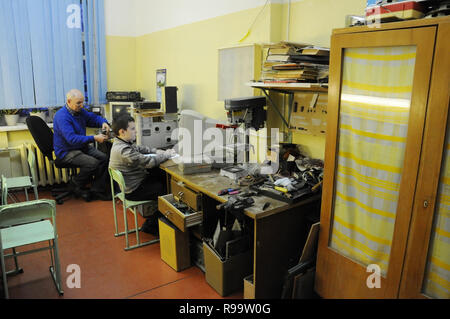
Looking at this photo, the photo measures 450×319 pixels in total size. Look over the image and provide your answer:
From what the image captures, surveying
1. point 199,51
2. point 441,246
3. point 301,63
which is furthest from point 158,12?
point 441,246

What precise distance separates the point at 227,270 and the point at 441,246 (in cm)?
132

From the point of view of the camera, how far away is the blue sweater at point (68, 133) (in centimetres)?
396

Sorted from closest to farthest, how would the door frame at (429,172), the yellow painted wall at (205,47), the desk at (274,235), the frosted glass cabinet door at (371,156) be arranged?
the door frame at (429,172)
the frosted glass cabinet door at (371,156)
the desk at (274,235)
the yellow painted wall at (205,47)

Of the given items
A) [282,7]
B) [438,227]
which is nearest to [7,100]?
[282,7]

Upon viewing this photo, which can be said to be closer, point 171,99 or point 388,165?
point 388,165

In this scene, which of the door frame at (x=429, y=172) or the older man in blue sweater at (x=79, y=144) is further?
the older man in blue sweater at (x=79, y=144)

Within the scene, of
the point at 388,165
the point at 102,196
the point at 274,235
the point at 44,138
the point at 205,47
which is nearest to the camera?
the point at 388,165

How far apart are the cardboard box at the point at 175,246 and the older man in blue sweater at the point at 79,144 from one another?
5.66 feet

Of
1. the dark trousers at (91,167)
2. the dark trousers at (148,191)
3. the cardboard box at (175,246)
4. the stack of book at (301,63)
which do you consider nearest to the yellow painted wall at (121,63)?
the dark trousers at (91,167)

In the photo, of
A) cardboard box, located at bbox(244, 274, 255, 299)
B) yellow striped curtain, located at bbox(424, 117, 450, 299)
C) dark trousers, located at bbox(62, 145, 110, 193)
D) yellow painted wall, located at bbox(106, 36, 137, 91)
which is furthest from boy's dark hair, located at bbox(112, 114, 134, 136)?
yellow striped curtain, located at bbox(424, 117, 450, 299)

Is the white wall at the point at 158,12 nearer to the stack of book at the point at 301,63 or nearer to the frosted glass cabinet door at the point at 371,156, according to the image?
the stack of book at the point at 301,63

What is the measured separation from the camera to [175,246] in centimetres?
272

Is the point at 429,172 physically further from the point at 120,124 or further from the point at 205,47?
the point at 205,47
